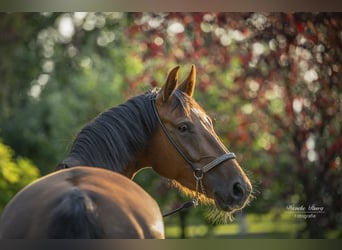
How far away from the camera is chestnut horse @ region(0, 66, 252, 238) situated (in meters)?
1.89

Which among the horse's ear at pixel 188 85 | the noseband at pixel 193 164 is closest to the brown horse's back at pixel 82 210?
the noseband at pixel 193 164

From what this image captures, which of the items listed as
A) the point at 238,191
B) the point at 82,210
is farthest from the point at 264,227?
the point at 82,210

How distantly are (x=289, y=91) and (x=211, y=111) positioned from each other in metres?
0.58

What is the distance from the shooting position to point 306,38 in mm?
4230

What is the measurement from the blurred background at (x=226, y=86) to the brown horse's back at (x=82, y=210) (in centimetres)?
201

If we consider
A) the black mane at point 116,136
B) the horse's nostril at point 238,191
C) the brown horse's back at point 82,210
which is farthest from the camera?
the horse's nostril at point 238,191

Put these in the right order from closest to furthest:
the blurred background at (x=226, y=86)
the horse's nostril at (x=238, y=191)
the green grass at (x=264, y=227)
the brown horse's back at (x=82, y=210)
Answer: the brown horse's back at (x=82, y=210), the horse's nostril at (x=238, y=191), the green grass at (x=264, y=227), the blurred background at (x=226, y=86)

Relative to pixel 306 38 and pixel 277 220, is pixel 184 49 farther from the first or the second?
pixel 277 220

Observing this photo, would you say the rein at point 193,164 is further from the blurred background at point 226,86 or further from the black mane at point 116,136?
the blurred background at point 226,86

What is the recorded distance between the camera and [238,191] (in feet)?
9.46

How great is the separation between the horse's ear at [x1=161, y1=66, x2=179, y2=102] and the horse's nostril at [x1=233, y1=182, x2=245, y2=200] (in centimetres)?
52

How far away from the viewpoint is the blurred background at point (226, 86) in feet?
13.6

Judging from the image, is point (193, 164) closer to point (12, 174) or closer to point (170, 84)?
point (170, 84)
